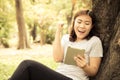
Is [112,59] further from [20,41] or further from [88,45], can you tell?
[20,41]

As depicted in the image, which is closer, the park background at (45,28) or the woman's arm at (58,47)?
the park background at (45,28)

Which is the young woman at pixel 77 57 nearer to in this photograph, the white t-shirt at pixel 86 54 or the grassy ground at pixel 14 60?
the white t-shirt at pixel 86 54

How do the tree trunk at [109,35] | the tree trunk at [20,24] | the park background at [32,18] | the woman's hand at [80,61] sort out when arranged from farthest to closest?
the park background at [32,18], the tree trunk at [20,24], the tree trunk at [109,35], the woman's hand at [80,61]

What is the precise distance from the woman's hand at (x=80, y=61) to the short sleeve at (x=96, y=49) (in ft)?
0.62

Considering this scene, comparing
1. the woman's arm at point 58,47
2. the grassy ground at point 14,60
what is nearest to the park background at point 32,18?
the grassy ground at point 14,60

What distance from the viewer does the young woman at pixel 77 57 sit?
3695 millimetres

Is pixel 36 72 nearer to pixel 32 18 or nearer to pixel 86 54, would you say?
pixel 86 54

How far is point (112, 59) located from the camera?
377cm

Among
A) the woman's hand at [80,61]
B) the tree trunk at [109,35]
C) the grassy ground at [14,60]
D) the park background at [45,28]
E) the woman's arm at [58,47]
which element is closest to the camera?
the woman's hand at [80,61]

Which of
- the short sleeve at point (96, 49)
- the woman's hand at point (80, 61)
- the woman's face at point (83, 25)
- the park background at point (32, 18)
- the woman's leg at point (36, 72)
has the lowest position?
the park background at point (32, 18)

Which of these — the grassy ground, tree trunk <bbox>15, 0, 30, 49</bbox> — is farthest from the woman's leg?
tree trunk <bbox>15, 0, 30, 49</bbox>

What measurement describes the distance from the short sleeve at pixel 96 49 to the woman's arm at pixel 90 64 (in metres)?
0.05

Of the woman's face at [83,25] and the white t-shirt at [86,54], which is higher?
the woman's face at [83,25]

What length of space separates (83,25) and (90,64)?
1.71 feet
